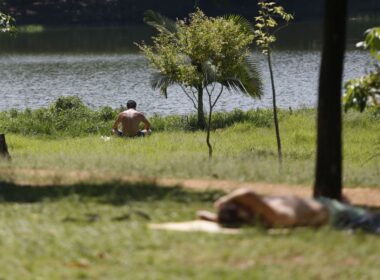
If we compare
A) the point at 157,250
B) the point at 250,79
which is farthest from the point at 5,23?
the point at 157,250

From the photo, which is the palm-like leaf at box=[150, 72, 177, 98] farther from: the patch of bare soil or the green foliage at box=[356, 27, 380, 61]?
the green foliage at box=[356, 27, 380, 61]

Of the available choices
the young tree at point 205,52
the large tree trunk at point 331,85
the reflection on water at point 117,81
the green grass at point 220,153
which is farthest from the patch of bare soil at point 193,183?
the reflection on water at point 117,81

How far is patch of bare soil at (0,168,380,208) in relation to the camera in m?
10.7

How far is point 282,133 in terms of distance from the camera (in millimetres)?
21141

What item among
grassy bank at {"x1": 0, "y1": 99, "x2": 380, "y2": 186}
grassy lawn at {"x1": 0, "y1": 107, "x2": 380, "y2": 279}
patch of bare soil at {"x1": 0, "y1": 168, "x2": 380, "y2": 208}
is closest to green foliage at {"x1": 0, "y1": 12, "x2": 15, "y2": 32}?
grassy bank at {"x1": 0, "y1": 99, "x2": 380, "y2": 186}

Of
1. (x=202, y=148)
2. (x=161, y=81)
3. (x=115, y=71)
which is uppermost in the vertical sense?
(x=161, y=81)

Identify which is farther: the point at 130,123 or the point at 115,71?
the point at 115,71

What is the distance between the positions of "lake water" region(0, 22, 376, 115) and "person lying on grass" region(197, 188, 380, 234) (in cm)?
1621

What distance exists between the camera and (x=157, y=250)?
7000 mm

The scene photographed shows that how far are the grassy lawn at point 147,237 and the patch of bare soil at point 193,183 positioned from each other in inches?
6.4

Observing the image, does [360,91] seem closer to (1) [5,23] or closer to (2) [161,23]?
(1) [5,23]

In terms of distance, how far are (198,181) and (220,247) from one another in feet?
14.9

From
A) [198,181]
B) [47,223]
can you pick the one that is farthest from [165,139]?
[47,223]

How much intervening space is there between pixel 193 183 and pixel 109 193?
1.65 m
